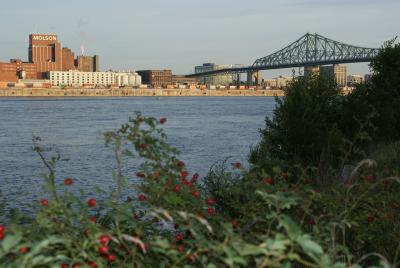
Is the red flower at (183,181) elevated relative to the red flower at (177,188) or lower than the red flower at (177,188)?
elevated

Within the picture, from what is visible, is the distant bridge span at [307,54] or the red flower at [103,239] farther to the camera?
the distant bridge span at [307,54]

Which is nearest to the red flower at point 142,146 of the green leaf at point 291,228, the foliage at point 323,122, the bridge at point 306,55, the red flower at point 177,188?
the red flower at point 177,188

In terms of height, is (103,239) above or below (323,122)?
below

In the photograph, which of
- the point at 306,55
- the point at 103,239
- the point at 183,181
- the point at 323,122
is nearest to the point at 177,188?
the point at 183,181

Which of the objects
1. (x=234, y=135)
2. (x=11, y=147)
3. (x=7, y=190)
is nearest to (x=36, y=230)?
(x=7, y=190)

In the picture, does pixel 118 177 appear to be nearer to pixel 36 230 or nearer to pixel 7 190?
pixel 36 230

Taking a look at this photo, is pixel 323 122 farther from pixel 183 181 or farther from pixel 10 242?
pixel 10 242

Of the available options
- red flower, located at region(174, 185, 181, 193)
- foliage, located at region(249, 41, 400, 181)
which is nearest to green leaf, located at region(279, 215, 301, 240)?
red flower, located at region(174, 185, 181, 193)

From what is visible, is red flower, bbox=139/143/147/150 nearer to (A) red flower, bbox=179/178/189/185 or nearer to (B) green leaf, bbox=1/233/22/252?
(A) red flower, bbox=179/178/189/185

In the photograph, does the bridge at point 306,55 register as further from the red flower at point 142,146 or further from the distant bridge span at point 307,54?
the red flower at point 142,146

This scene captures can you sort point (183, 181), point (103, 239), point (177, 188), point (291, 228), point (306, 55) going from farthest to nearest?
point (306, 55) → point (183, 181) → point (177, 188) → point (103, 239) → point (291, 228)

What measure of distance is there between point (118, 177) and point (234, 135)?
123ft

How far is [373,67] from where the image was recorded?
87.9 ft

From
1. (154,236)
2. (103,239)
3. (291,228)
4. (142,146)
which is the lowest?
(154,236)
